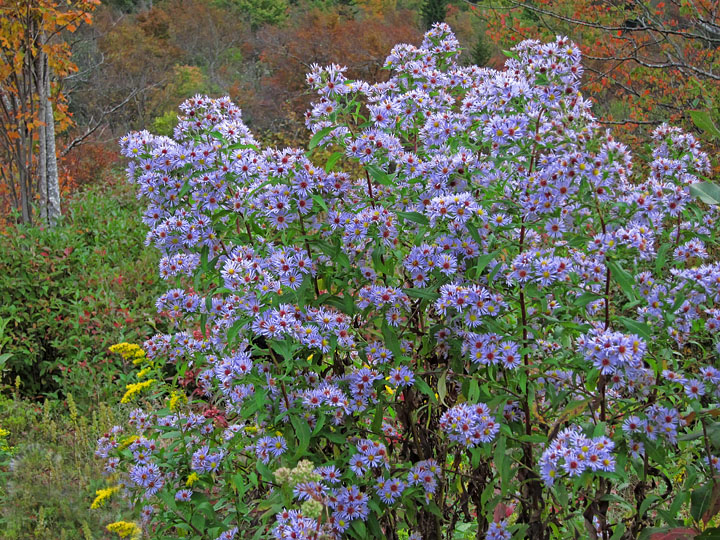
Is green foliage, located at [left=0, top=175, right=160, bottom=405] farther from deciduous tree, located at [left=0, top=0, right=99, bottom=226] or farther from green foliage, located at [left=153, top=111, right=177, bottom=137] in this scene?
green foliage, located at [left=153, top=111, right=177, bottom=137]

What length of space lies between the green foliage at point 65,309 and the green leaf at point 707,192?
369 cm

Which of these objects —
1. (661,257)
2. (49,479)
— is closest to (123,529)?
(49,479)

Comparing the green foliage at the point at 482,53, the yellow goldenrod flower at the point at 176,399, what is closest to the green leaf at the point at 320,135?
the yellow goldenrod flower at the point at 176,399

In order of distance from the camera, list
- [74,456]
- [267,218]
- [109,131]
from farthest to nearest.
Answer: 1. [109,131]
2. [74,456]
3. [267,218]

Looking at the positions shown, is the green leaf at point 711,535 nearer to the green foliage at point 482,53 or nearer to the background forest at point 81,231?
the background forest at point 81,231

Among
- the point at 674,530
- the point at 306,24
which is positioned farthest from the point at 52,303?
the point at 306,24

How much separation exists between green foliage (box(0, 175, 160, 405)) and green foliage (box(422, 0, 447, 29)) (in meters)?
19.2

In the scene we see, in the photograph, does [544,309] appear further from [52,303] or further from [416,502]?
[52,303]

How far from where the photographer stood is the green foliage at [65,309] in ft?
15.1

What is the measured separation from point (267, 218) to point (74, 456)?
2506mm

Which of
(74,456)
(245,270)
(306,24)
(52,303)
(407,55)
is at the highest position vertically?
(306,24)

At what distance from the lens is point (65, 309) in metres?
4.89

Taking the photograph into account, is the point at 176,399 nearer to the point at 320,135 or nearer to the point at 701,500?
the point at 320,135

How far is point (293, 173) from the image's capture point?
1.90m
